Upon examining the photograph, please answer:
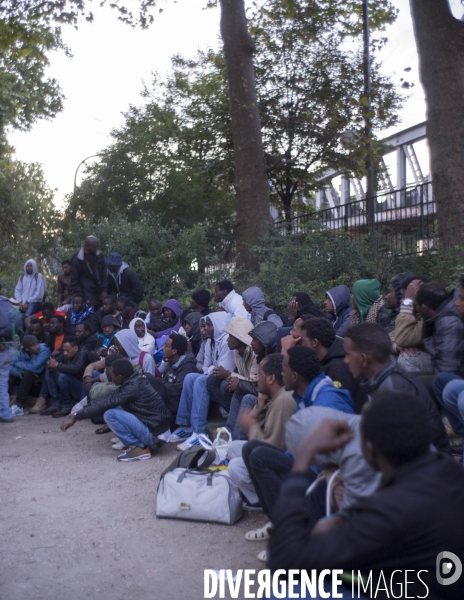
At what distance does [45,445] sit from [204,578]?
451 cm

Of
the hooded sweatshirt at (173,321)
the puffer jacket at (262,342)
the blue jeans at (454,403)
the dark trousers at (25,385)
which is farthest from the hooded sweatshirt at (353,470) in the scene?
the dark trousers at (25,385)

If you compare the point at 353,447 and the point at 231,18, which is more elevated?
the point at 231,18

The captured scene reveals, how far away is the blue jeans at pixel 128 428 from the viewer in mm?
7367

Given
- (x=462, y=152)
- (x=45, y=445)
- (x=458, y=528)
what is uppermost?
(x=462, y=152)

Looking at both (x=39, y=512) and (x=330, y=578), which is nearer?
(x=330, y=578)

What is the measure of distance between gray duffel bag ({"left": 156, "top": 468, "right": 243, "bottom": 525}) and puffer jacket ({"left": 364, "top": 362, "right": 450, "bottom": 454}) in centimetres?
193

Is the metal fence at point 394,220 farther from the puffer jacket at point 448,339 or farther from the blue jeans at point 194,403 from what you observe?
the puffer jacket at point 448,339

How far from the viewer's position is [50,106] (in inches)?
919

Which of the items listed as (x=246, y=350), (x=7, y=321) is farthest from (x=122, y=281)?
(x=246, y=350)

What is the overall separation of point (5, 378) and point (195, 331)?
2.93 meters

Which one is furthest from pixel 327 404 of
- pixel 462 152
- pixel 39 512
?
pixel 462 152

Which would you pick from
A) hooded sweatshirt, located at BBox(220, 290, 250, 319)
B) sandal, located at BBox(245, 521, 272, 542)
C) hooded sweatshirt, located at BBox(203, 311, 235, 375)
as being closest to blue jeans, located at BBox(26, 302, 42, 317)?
hooded sweatshirt, located at BBox(220, 290, 250, 319)

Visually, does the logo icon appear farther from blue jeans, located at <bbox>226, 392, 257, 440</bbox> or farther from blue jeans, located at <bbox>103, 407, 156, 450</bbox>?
blue jeans, located at <bbox>103, 407, 156, 450</bbox>

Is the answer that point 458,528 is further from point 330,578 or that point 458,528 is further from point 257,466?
point 257,466
